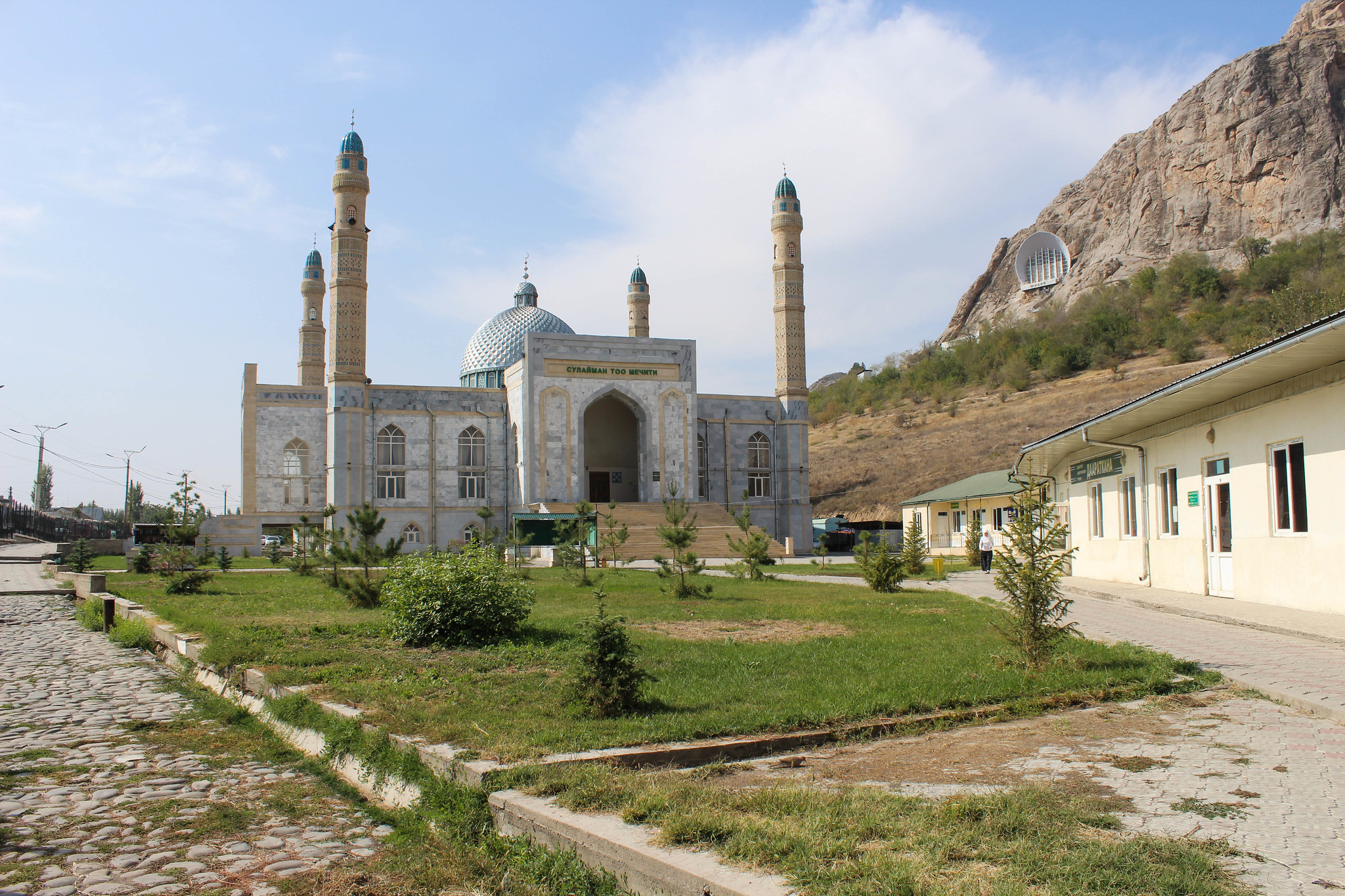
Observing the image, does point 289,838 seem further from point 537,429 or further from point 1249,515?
point 537,429

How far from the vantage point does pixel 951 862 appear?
353cm

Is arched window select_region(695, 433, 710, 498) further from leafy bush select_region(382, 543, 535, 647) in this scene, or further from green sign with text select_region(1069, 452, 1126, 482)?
leafy bush select_region(382, 543, 535, 647)

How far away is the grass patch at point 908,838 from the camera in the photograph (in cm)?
328

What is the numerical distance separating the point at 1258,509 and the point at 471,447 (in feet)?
115

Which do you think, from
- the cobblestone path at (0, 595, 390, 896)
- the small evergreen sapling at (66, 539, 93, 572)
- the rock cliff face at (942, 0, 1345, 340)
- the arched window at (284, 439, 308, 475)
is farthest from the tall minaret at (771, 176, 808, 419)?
the rock cliff face at (942, 0, 1345, 340)

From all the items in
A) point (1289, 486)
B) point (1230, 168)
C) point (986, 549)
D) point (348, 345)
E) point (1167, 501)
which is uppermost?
point (1230, 168)

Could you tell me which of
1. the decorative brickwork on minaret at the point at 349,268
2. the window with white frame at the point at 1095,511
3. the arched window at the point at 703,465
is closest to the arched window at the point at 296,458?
the decorative brickwork on minaret at the point at 349,268

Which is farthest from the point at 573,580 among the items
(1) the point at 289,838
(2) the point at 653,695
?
(1) the point at 289,838

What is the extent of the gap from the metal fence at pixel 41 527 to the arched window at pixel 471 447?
30.1 meters

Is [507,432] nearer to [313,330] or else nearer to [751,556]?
[313,330]

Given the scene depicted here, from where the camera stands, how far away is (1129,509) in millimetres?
18875

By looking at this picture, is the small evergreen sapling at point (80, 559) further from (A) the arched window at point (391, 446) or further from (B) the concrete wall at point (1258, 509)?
(B) the concrete wall at point (1258, 509)

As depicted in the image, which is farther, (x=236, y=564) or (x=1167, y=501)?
(x=236, y=564)

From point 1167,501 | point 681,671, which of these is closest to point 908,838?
point 681,671
